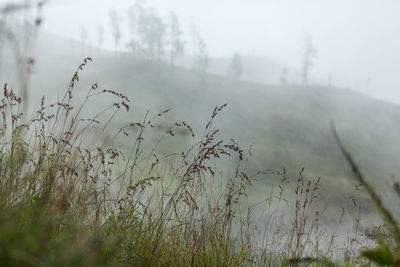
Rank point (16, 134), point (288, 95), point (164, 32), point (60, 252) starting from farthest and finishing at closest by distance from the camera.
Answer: point (164, 32)
point (288, 95)
point (16, 134)
point (60, 252)

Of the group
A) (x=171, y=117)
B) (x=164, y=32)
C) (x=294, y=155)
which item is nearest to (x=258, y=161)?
(x=294, y=155)

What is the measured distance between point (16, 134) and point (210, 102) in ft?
216

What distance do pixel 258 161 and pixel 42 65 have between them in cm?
5270

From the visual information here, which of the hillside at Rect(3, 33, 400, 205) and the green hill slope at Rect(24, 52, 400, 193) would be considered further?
the green hill slope at Rect(24, 52, 400, 193)

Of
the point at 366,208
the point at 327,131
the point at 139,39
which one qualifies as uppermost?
the point at 139,39

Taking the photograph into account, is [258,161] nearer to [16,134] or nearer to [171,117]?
[171,117]

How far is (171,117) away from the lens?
2218 inches

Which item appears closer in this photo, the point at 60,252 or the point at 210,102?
the point at 60,252

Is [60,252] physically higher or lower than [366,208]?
higher

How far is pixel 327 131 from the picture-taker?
6562 centimetres

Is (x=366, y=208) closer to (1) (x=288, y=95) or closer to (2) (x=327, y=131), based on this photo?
(2) (x=327, y=131)

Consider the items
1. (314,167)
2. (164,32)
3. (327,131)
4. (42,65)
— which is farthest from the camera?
(164,32)

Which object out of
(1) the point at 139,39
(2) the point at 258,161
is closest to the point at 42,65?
(1) the point at 139,39

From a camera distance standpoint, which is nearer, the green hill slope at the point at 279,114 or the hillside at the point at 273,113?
the hillside at the point at 273,113
